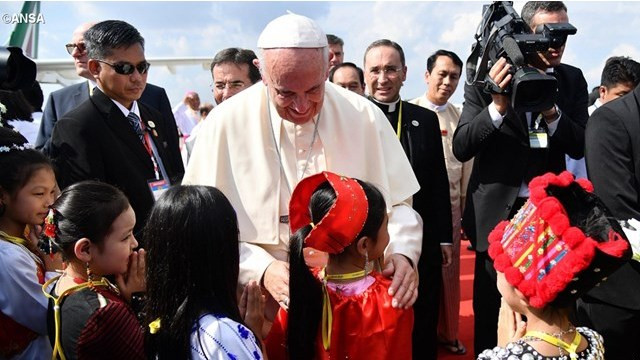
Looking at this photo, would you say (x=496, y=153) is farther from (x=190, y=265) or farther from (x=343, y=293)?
(x=190, y=265)

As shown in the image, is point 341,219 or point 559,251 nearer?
point 559,251

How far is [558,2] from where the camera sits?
3479 millimetres

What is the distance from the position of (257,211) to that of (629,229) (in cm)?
156

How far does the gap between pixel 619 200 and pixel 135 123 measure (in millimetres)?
2465

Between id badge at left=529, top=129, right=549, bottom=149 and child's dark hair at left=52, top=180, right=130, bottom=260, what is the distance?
7.18 ft

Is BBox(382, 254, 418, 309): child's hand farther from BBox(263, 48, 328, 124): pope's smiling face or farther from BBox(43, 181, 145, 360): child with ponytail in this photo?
BBox(43, 181, 145, 360): child with ponytail

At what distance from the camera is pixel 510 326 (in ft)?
6.49

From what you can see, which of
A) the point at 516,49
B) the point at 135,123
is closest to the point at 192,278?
the point at 135,123

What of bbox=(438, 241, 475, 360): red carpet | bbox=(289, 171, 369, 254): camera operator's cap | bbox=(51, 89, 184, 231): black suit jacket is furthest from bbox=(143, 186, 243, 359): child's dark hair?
bbox=(438, 241, 475, 360): red carpet

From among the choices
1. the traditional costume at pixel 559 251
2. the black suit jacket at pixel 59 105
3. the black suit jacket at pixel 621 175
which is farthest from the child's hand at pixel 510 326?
the black suit jacket at pixel 59 105

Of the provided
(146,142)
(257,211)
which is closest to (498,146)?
(257,211)

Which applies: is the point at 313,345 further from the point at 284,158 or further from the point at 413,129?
the point at 413,129

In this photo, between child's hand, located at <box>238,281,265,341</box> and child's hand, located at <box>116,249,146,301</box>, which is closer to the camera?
child's hand, located at <box>238,281,265,341</box>

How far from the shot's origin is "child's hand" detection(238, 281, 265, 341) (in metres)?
1.88
